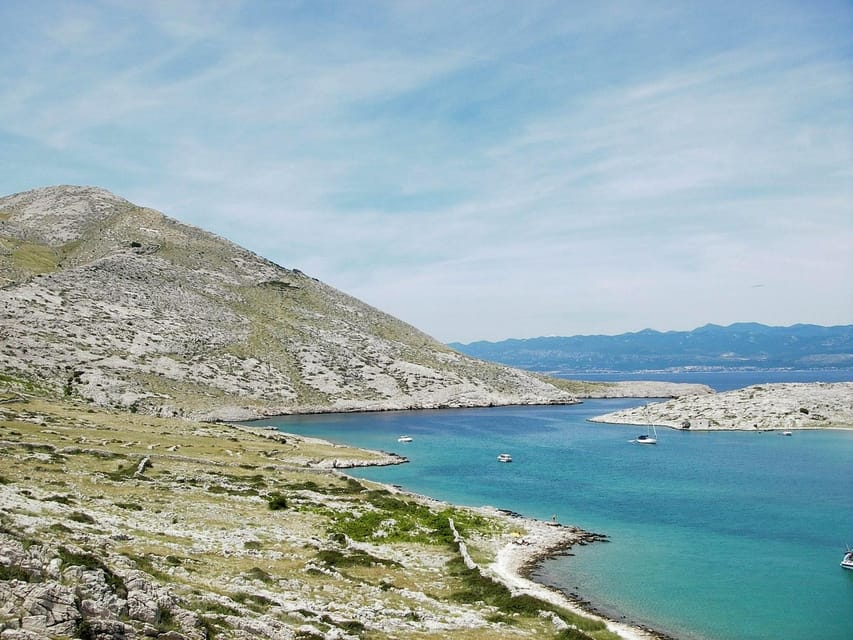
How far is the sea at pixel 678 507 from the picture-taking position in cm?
4216

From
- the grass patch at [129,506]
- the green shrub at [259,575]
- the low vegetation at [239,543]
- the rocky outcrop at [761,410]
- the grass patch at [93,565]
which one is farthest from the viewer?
the rocky outcrop at [761,410]

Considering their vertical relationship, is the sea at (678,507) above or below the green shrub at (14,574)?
below

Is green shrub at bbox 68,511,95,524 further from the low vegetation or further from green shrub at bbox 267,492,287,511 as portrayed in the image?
green shrub at bbox 267,492,287,511

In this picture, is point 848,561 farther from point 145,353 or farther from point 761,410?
point 145,353

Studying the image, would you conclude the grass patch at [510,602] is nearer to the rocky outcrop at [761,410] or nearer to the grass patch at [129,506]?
the grass patch at [129,506]

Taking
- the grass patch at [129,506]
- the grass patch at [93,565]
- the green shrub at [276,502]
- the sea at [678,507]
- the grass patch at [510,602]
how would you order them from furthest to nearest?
the green shrub at [276,502], the grass patch at [129,506], the sea at [678,507], the grass patch at [510,602], the grass patch at [93,565]

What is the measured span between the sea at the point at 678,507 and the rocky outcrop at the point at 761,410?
7583 millimetres

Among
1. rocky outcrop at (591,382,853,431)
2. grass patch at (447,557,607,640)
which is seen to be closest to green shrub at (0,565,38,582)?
grass patch at (447,557,607,640)

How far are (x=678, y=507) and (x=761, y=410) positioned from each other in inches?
3650

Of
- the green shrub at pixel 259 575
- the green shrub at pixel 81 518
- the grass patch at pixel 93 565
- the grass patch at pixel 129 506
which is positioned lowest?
the green shrub at pixel 259 575

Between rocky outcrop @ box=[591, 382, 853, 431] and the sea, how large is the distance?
758 cm

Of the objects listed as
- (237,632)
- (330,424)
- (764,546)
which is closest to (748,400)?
(330,424)

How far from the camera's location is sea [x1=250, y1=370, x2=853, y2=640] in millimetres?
42156

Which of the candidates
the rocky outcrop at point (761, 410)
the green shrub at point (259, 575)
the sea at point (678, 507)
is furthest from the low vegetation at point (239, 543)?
the rocky outcrop at point (761, 410)
